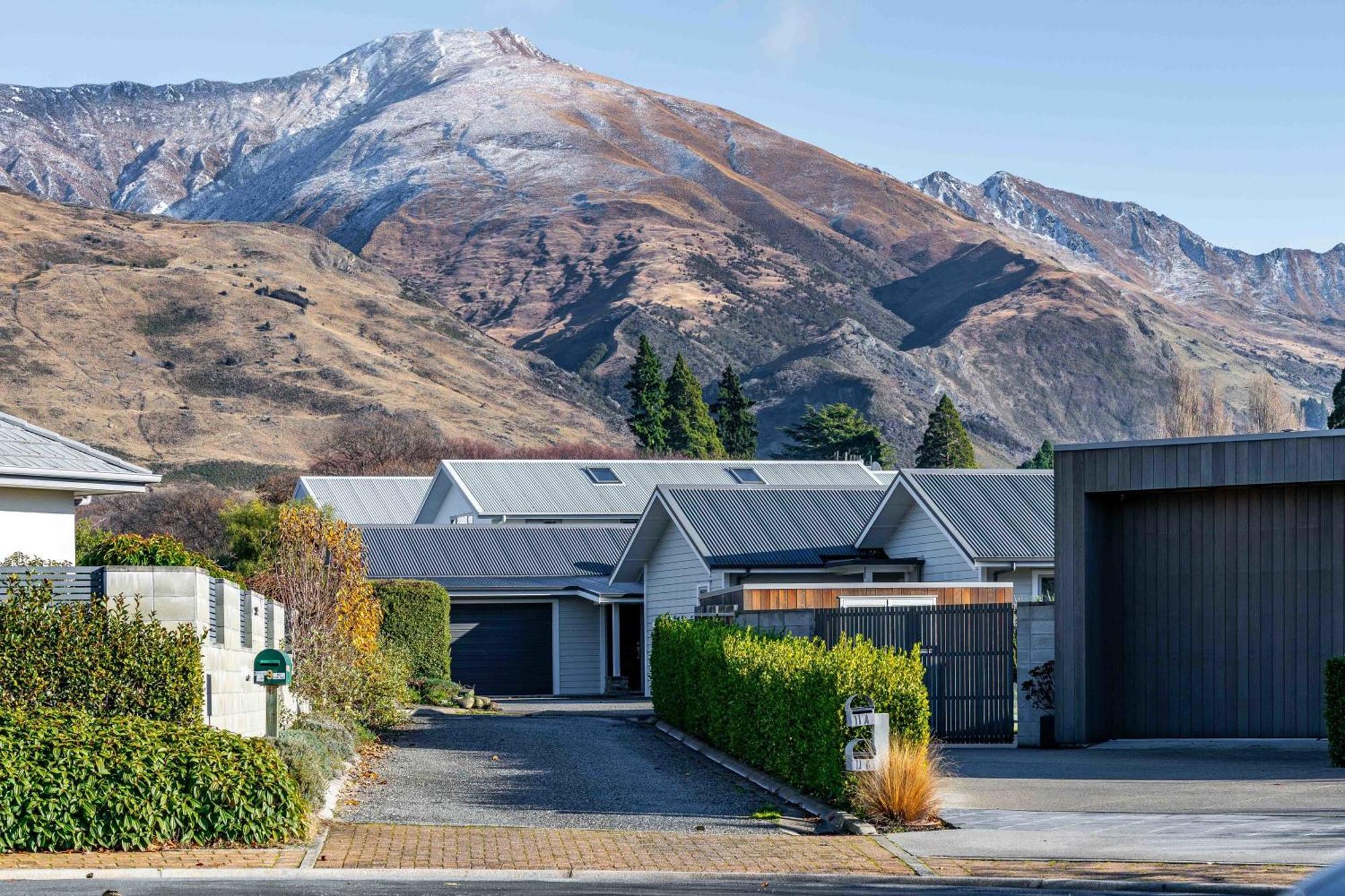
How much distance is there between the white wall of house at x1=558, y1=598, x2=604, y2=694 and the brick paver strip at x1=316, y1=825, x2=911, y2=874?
2678cm

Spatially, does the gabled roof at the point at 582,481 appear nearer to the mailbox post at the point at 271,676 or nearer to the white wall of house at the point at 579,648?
the white wall of house at the point at 579,648

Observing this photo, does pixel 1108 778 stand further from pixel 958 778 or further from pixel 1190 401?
pixel 1190 401

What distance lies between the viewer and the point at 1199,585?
2173cm

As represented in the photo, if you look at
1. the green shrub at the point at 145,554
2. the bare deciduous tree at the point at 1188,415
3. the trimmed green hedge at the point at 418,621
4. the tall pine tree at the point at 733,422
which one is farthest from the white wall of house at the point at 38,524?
the tall pine tree at the point at 733,422

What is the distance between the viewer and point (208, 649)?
1641 cm

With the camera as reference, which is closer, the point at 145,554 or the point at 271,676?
the point at 271,676

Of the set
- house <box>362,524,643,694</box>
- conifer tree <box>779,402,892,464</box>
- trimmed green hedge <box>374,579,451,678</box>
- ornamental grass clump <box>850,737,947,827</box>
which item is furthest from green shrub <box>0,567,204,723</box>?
conifer tree <box>779,402,892,464</box>

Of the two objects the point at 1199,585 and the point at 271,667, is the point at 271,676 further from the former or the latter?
the point at 1199,585

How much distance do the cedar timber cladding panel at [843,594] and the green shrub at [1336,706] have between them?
27.5 ft

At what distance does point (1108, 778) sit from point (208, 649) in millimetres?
9311

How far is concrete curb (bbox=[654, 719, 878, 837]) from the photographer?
15070 millimetres

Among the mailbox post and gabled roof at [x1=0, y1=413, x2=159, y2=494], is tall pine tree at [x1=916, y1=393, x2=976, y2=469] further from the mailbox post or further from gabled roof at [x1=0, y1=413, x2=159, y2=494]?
the mailbox post

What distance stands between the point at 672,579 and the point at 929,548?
269 inches

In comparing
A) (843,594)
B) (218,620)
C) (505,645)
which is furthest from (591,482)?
(218,620)
